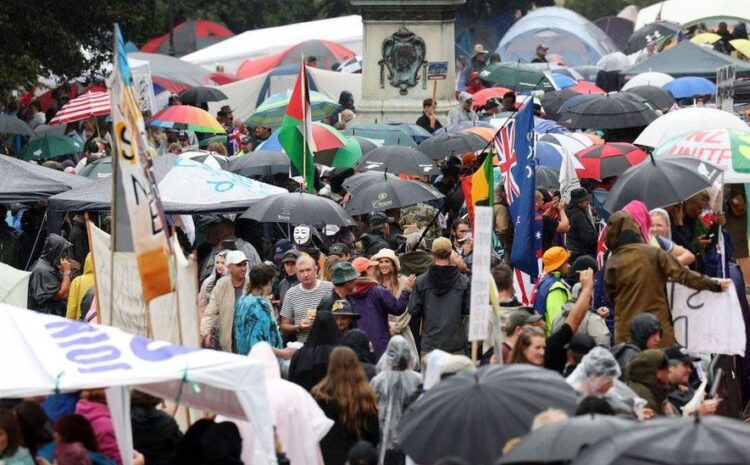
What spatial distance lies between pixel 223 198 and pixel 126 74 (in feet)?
23.0

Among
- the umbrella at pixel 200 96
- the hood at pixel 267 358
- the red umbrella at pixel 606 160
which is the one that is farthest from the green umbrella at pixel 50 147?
the hood at pixel 267 358

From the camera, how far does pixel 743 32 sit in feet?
130

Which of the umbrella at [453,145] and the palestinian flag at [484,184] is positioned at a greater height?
the palestinian flag at [484,184]

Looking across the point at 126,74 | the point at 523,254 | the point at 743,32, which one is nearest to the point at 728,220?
the point at 523,254

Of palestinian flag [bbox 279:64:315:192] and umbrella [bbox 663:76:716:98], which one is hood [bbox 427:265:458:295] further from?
umbrella [bbox 663:76:716:98]

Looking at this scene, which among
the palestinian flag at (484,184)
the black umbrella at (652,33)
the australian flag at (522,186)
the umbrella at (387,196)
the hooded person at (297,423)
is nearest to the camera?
the hooded person at (297,423)

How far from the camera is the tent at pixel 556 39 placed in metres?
47.9

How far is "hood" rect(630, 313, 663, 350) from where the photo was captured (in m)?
11.5

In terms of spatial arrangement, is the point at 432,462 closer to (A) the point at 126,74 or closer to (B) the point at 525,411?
(B) the point at 525,411

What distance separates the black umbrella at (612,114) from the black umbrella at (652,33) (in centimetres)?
1760

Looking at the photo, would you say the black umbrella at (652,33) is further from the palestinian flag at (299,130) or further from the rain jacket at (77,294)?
the rain jacket at (77,294)

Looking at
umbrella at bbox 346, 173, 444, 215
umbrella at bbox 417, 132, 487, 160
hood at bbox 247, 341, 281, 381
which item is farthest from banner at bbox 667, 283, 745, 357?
umbrella at bbox 417, 132, 487, 160

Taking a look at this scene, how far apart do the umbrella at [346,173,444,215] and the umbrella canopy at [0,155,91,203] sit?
8.75ft

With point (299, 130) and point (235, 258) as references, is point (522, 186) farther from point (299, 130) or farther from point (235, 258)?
point (299, 130)
